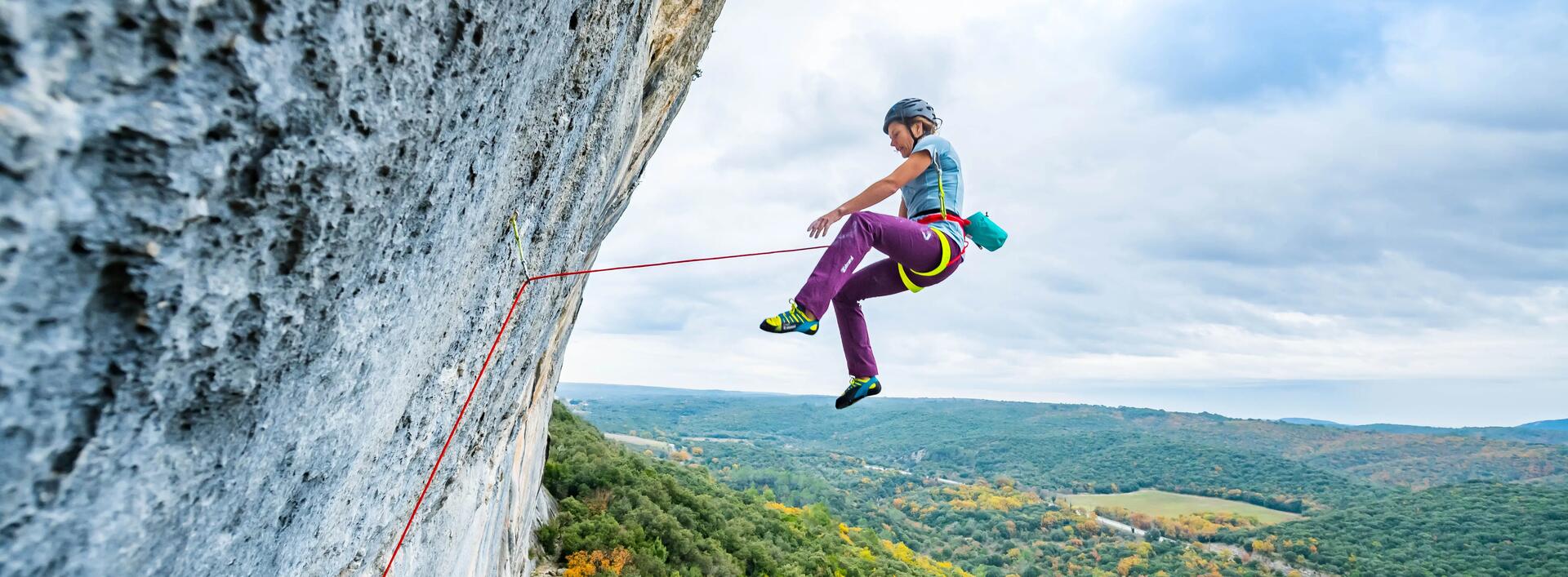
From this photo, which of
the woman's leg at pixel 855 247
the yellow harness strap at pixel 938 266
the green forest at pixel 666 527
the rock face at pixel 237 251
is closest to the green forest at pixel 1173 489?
the green forest at pixel 666 527

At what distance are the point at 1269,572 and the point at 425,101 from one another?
268ft

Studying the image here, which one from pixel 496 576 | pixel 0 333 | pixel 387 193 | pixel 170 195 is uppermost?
pixel 387 193

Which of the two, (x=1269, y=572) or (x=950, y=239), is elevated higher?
(x=950, y=239)

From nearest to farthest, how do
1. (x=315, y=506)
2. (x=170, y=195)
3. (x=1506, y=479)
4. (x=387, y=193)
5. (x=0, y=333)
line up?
(x=0, y=333) → (x=170, y=195) → (x=387, y=193) → (x=315, y=506) → (x=1506, y=479)

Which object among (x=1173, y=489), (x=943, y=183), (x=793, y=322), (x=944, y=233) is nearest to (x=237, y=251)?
(x=793, y=322)

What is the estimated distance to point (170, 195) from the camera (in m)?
1.20

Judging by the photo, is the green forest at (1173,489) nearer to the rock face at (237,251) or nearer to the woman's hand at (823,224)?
the woman's hand at (823,224)

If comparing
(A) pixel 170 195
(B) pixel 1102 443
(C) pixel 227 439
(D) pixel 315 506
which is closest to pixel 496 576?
(D) pixel 315 506

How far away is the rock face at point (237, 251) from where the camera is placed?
3.48 ft

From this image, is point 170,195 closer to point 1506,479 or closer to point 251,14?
point 251,14

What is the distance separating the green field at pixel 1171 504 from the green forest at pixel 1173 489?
3.21m

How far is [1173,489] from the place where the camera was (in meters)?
117

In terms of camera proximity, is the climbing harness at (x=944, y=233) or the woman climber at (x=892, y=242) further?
the climbing harness at (x=944, y=233)

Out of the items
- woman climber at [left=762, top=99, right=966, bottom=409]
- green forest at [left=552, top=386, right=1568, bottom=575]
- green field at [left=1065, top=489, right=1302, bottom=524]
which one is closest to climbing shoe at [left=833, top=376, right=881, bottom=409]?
woman climber at [left=762, top=99, right=966, bottom=409]
